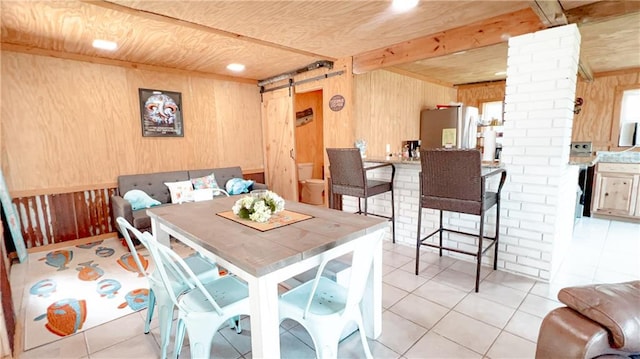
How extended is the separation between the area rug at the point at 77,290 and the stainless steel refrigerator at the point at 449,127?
14.8ft

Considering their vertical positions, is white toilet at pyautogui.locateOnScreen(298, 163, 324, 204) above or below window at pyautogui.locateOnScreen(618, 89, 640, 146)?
below

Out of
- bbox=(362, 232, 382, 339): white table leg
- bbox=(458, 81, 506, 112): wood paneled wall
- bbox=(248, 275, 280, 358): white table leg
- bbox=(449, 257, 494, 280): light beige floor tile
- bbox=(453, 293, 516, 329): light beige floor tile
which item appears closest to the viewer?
bbox=(248, 275, 280, 358): white table leg

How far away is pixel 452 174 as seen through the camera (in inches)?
93.6

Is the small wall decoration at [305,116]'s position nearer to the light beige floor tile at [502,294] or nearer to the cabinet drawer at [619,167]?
the light beige floor tile at [502,294]

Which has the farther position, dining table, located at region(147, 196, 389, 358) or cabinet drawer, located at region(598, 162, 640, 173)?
cabinet drawer, located at region(598, 162, 640, 173)

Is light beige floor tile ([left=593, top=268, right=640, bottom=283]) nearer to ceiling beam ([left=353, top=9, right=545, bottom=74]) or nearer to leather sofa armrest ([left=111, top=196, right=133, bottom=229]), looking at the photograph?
ceiling beam ([left=353, top=9, right=545, bottom=74])

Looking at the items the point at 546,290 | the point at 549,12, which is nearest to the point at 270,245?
the point at 546,290

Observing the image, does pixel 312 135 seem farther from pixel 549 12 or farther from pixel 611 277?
pixel 611 277

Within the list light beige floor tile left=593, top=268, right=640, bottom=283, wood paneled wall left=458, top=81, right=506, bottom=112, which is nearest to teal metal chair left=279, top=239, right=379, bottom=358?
light beige floor tile left=593, top=268, right=640, bottom=283

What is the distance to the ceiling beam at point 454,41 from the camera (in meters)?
2.59

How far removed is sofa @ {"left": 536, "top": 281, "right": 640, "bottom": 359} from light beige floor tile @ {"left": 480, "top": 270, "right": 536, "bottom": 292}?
4.61 ft

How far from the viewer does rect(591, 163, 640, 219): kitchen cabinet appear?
4.12m

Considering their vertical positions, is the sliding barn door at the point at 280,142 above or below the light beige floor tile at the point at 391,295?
above

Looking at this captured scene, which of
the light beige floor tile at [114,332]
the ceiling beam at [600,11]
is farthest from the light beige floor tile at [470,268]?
the light beige floor tile at [114,332]
